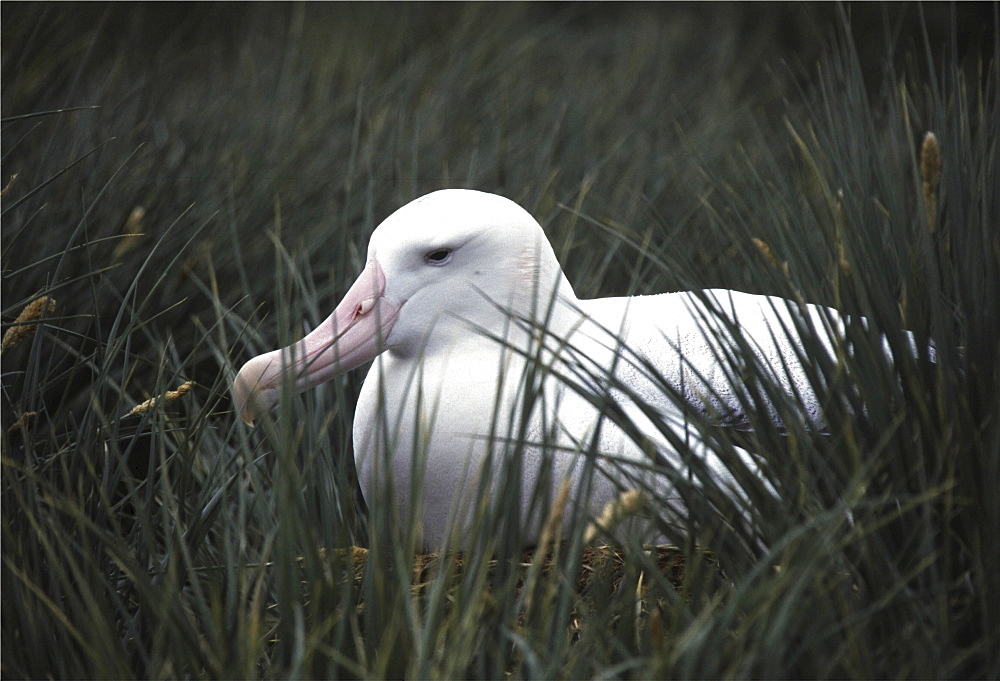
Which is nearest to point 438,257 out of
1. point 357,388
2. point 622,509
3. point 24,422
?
point 357,388

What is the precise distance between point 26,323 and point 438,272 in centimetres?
49

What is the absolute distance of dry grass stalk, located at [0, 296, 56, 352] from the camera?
1.27 m

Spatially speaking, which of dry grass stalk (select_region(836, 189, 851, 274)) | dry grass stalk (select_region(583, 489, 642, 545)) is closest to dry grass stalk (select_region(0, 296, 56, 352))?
dry grass stalk (select_region(583, 489, 642, 545))

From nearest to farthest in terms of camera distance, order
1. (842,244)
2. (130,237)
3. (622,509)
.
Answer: (622,509)
(842,244)
(130,237)

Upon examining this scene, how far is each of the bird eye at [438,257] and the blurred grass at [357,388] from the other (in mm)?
176

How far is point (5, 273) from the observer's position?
1633mm

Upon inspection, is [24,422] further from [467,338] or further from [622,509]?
[622,509]

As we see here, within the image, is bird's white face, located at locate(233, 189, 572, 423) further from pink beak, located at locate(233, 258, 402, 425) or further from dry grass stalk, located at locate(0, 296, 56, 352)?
dry grass stalk, located at locate(0, 296, 56, 352)

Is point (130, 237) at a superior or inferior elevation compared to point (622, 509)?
superior

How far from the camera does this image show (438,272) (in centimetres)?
147

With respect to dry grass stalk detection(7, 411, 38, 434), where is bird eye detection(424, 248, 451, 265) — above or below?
above

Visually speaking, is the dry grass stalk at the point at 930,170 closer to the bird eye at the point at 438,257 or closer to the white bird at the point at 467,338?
the white bird at the point at 467,338

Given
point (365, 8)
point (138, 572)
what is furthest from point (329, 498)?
point (365, 8)

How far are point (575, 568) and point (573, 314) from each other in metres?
0.58
